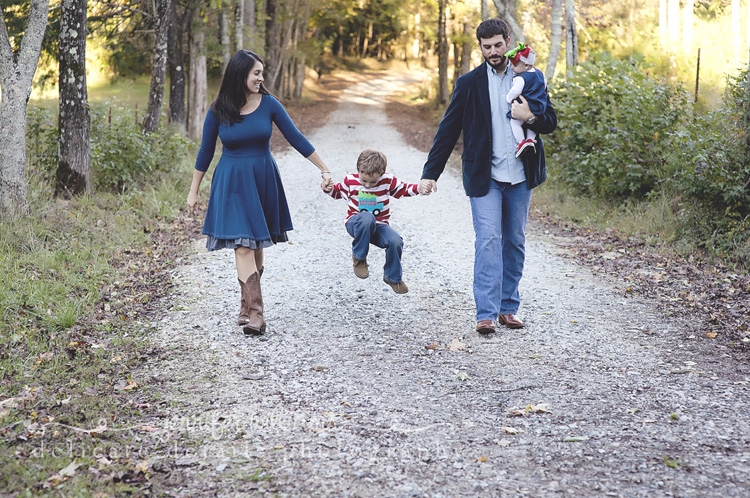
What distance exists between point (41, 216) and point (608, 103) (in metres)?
9.17

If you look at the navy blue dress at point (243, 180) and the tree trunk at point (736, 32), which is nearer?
the navy blue dress at point (243, 180)

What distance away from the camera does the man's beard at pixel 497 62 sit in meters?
5.31

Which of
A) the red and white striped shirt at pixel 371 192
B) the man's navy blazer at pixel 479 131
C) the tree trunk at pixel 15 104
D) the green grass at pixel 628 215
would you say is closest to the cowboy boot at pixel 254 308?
the red and white striped shirt at pixel 371 192

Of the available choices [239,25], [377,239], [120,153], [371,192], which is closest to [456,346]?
[377,239]

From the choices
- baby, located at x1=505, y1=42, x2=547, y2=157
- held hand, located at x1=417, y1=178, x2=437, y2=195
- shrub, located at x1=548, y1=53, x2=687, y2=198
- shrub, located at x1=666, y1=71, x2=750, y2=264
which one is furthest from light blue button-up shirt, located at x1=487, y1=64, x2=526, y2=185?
shrub, located at x1=548, y1=53, x2=687, y2=198

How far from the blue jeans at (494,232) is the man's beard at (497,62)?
88 centimetres

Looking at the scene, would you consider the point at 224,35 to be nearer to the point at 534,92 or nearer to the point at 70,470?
the point at 534,92

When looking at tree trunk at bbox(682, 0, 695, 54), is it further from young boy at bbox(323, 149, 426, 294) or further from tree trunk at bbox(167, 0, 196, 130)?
young boy at bbox(323, 149, 426, 294)

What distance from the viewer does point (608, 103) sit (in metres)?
12.2

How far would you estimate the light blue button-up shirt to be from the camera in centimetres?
541

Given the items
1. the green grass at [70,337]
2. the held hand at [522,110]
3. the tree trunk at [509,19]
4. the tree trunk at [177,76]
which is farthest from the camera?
the tree trunk at [509,19]

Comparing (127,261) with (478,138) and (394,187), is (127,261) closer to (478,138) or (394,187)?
(394,187)

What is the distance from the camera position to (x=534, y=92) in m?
5.27

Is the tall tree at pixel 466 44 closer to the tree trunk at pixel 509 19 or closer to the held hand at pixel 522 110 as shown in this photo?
the tree trunk at pixel 509 19
